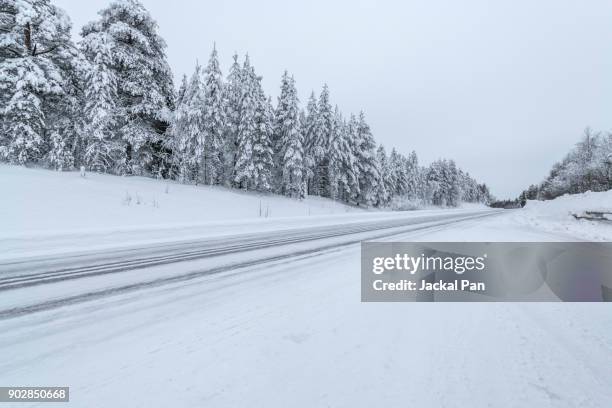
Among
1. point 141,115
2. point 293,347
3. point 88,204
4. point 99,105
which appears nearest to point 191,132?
point 141,115

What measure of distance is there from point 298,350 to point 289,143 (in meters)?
31.1

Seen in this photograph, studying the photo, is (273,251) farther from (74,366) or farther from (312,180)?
(312,180)

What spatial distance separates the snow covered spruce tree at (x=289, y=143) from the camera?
31.1m

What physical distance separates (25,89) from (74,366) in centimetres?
2038

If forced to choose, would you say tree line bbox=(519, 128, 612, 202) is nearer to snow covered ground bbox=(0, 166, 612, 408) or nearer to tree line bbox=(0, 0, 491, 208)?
tree line bbox=(0, 0, 491, 208)

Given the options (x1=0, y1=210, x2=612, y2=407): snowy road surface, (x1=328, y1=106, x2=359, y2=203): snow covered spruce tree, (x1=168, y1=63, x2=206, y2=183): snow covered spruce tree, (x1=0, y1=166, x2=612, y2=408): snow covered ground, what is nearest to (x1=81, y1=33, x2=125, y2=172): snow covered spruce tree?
(x1=168, y1=63, x2=206, y2=183): snow covered spruce tree

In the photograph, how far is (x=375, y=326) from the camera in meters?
2.59

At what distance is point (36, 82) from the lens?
601 inches

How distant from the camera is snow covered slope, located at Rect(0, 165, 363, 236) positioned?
9.44 meters

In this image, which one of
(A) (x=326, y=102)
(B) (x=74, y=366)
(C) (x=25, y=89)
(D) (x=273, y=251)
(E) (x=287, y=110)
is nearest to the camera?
(B) (x=74, y=366)

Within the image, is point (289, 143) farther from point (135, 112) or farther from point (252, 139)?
point (135, 112)

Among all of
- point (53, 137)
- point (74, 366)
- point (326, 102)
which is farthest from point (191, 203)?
point (326, 102)

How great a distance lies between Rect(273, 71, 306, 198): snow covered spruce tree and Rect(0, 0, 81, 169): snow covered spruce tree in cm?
1818

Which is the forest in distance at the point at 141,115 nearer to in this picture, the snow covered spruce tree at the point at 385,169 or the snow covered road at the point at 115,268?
the snow covered spruce tree at the point at 385,169
